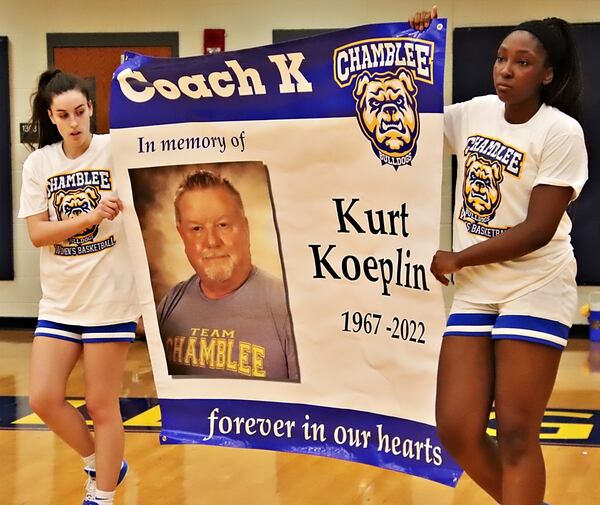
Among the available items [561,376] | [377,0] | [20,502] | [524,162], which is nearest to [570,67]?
[524,162]

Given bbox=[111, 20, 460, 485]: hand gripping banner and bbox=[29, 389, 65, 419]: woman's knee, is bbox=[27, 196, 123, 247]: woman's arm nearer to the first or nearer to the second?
bbox=[111, 20, 460, 485]: hand gripping banner

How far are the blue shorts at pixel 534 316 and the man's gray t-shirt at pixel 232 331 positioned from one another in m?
0.77

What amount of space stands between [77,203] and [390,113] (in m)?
1.12

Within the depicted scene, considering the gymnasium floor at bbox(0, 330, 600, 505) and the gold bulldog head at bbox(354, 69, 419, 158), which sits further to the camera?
the gymnasium floor at bbox(0, 330, 600, 505)

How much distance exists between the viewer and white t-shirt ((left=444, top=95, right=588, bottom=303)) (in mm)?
2816

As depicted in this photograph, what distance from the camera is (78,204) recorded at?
3.56 meters

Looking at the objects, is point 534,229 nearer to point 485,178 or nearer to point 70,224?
point 485,178

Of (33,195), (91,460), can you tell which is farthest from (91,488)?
(33,195)

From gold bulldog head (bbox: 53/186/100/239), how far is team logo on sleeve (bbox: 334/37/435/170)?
95 centimetres

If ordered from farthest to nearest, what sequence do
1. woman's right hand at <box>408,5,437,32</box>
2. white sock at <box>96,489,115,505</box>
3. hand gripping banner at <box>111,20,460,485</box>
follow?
white sock at <box>96,489,115,505</box>, hand gripping banner at <box>111,20,460,485</box>, woman's right hand at <box>408,5,437,32</box>

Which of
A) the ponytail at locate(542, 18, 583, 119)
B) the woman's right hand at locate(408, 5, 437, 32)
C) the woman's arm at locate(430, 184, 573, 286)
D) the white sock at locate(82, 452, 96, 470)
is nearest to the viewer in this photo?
the woman's arm at locate(430, 184, 573, 286)

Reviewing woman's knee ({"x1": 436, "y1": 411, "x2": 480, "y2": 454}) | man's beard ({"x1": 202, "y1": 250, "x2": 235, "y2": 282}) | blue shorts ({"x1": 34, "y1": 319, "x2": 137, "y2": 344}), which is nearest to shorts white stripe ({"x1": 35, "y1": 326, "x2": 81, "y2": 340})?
blue shorts ({"x1": 34, "y1": 319, "x2": 137, "y2": 344})

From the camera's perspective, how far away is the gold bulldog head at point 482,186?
2.88m

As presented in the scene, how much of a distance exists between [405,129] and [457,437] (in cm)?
94
